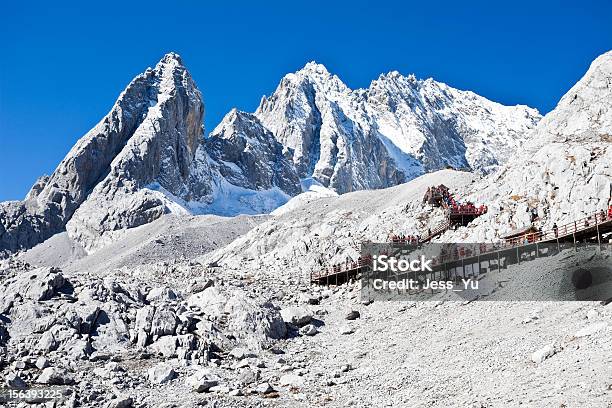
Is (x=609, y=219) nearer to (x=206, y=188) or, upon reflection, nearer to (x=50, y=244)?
(x=50, y=244)

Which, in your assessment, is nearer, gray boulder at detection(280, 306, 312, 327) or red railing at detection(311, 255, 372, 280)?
gray boulder at detection(280, 306, 312, 327)

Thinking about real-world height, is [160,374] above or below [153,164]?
below

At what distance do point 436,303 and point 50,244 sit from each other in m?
121

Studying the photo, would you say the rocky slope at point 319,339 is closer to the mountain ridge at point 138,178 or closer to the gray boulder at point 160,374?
the gray boulder at point 160,374

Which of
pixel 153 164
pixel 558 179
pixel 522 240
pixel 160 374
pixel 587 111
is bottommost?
pixel 160 374

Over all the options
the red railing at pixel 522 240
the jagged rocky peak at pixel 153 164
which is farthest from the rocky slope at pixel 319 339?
the jagged rocky peak at pixel 153 164

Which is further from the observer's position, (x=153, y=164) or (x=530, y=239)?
(x=153, y=164)

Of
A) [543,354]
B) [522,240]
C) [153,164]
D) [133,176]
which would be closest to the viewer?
[543,354]

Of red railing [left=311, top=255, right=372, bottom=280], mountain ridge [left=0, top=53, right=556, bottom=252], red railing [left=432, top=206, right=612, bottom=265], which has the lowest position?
red railing [left=311, top=255, right=372, bottom=280]

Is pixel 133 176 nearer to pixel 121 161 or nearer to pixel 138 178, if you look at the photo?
pixel 138 178

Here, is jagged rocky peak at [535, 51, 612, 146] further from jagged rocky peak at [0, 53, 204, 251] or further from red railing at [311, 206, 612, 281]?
jagged rocky peak at [0, 53, 204, 251]

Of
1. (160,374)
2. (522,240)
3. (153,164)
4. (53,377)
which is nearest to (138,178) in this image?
(153,164)

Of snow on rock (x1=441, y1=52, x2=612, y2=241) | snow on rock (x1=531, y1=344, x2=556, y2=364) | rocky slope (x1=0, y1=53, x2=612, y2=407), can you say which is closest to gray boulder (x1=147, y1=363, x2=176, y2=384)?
rocky slope (x1=0, y1=53, x2=612, y2=407)

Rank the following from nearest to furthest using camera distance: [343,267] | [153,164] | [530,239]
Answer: [530,239]
[343,267]
[153,164]
